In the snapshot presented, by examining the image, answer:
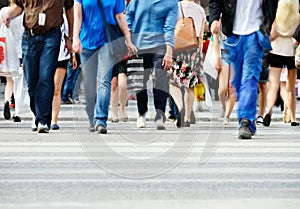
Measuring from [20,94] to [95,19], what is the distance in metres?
4.03

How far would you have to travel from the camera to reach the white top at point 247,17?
427 inches

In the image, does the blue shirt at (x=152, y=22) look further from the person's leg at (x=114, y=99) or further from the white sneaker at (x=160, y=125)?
the person's leg at (x=114, y=99)

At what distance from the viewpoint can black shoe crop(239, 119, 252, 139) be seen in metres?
10.7

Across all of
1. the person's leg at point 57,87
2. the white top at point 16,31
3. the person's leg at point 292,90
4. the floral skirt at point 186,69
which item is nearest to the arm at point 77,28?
the person's leg at point 57,87

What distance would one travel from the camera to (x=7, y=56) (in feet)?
49.2

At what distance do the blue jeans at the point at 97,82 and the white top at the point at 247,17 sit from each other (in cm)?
153

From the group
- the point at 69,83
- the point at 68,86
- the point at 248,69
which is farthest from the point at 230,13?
the point at 69,83

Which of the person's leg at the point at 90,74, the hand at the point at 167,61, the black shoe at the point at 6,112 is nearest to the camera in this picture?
the person's leg at the point at 90,74

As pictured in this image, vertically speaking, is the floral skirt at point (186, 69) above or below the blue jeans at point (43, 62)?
below

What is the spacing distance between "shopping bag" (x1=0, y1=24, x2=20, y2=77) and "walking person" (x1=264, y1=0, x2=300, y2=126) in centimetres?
361

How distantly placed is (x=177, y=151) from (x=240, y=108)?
1860 mm

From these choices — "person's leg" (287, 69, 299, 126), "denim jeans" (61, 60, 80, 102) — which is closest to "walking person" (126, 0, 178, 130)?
"person's leg" (287, 69, 299, 126)

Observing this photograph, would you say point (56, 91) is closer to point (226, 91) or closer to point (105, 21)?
point (105, 21)

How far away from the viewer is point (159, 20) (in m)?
12.4
